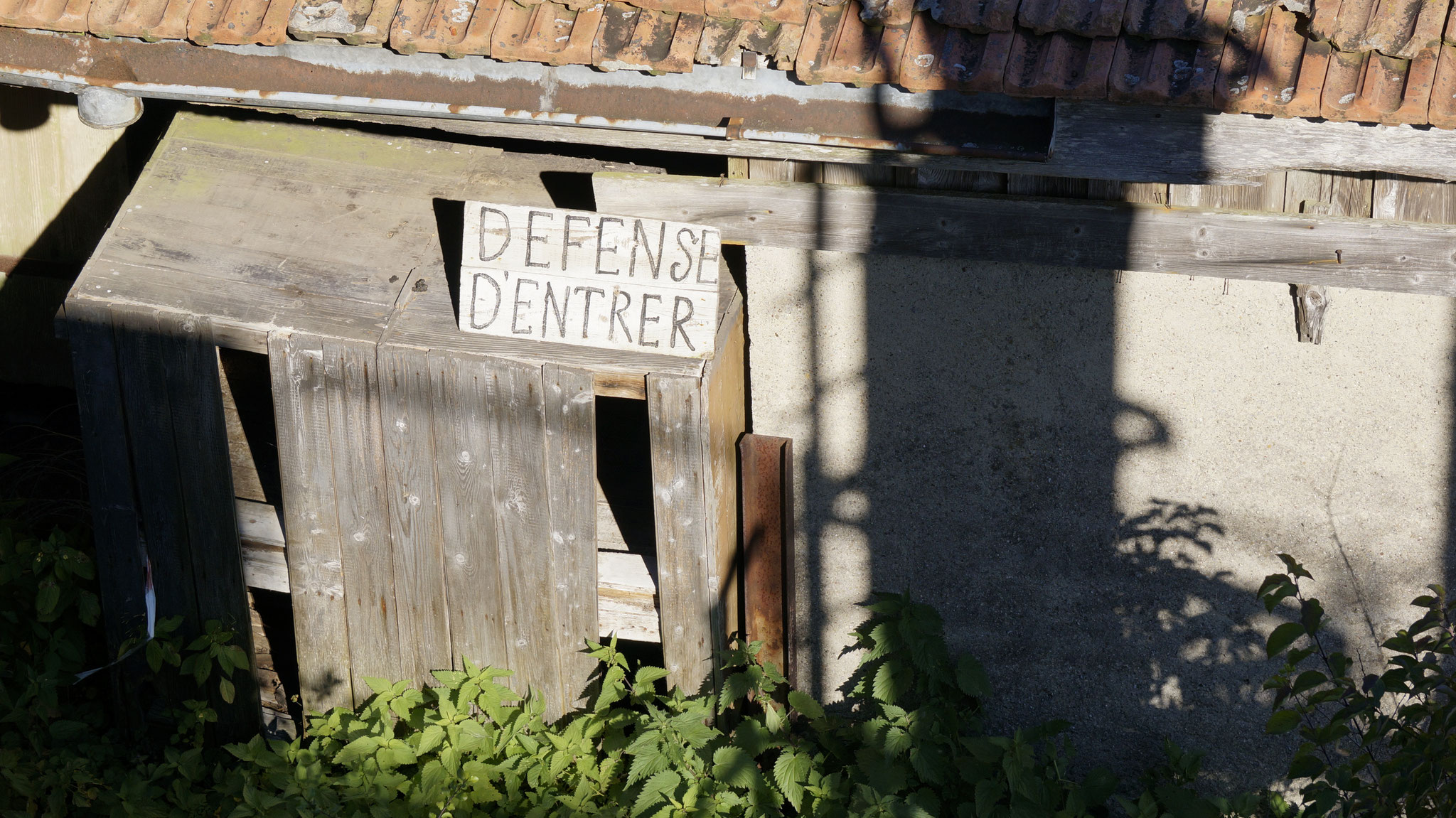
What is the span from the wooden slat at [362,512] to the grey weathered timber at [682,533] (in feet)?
3.05

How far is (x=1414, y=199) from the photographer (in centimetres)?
318

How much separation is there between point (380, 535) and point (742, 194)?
167 centimetres

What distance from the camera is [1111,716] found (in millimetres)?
3891

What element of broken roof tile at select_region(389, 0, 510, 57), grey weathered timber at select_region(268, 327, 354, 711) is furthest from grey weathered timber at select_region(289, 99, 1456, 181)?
grey weathered timber at select_region(268, 327, 354, 711)

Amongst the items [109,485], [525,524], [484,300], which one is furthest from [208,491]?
[484,300]

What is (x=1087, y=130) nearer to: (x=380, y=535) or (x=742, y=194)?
(x=742, y=194)

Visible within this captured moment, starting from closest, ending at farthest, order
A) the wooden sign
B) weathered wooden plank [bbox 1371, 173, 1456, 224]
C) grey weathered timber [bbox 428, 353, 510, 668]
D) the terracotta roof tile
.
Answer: the terracotta roof tile < weathered wooden plank [bbox 1371, 173, 1456, 224] < the wooden sign < grey weathered timber [bbox 428, 353, 510, 668]

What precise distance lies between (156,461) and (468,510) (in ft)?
3.73

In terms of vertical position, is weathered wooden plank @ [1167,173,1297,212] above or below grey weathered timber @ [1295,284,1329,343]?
above

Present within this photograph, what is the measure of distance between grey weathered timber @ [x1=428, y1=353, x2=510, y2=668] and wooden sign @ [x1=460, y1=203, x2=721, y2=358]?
0.83ft

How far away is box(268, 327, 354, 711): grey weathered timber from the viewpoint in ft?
11.9

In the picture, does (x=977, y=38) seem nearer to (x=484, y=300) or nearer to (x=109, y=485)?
(x=484, y=300)

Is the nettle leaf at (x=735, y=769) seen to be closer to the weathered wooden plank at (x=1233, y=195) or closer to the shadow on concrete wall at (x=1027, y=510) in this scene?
the shadow on concrete wall at (x=1027, y=510)

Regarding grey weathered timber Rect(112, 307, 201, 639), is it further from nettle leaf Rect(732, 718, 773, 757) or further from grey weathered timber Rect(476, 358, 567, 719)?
nettle leaf Rect(732, 718, 773, 757)
